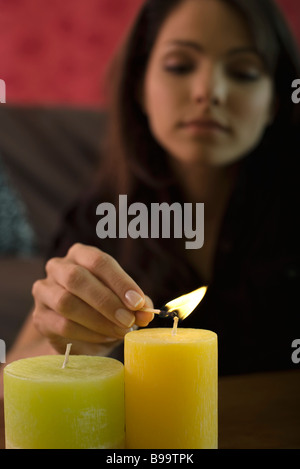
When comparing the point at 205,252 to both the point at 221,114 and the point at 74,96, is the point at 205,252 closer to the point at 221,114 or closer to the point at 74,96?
the point at 221,114

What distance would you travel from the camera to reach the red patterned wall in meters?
2.08

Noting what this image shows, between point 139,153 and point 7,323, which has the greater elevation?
point 139,153

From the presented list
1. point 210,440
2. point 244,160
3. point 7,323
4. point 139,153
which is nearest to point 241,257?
point 244,160

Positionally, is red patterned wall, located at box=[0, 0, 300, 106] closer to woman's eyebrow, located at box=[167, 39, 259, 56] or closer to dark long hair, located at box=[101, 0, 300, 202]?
dark long hair, located at box=[101, 0, 300, 202]

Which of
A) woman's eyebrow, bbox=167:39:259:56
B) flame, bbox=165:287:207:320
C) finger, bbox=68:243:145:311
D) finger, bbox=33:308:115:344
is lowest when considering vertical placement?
finger, bbox=33:308:115:344

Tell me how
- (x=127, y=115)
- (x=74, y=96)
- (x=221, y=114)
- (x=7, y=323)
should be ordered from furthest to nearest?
(x=74, y=96), (x=7, y=323), (x=127, y=115), (x=221, y=114)

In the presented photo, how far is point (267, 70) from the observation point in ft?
2.89

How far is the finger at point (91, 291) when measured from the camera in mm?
386

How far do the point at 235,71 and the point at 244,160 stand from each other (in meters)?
0.23

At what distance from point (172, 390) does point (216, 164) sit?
2.39ft

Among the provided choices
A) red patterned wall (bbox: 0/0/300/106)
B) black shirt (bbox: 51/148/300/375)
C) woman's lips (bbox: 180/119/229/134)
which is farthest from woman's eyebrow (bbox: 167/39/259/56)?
red patterned wall (bbox: 0/0/300/106)

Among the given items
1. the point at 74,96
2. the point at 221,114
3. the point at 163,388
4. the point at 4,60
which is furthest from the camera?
the point at 74,96

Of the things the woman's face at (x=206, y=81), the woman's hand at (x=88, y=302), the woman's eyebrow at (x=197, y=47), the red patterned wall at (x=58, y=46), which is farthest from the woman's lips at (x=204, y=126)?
the red patterned wall at (x=58, y=46)

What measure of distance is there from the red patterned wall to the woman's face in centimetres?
131
